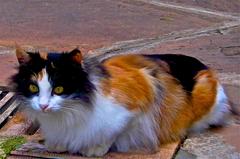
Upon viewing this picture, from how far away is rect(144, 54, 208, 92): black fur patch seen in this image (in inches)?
131

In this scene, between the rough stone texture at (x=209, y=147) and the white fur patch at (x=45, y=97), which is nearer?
the white fur patch at (x=45, y=97)

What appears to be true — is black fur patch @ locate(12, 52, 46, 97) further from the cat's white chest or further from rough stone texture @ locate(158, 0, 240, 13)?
rough stone texture @ locate(158, 0, 240, 13)

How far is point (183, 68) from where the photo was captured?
3.36 metres

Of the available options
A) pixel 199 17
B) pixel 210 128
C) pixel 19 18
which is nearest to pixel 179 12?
pixel 199 17

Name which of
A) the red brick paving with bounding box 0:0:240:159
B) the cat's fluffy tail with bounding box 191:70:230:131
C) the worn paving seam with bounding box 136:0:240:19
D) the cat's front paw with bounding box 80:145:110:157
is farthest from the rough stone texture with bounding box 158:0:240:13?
the cat's front paw with bounding box 80:145:110:157

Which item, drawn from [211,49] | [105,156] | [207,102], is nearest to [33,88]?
[105,156]

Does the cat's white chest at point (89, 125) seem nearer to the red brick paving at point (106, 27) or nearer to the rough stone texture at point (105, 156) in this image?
the rough stone texture at point (105, 156)

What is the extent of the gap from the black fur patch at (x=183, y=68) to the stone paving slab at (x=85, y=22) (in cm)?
175

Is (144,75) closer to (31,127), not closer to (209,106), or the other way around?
(209,106)

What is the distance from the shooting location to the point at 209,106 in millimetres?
3395

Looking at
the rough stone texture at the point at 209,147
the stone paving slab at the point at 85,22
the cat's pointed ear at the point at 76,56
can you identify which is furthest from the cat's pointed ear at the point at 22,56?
the stone paving slab at the point at 85,22

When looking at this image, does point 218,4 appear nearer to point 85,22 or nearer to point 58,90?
point 85,22

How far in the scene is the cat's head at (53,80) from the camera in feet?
9.01

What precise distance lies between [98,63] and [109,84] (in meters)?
0.12
